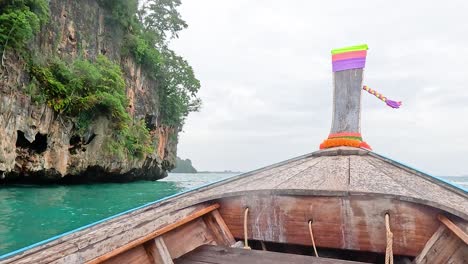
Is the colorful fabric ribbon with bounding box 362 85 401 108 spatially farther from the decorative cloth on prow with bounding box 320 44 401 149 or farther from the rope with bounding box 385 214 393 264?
the rope with bounding box 385 214 393 264

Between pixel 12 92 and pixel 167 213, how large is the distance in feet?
39.9

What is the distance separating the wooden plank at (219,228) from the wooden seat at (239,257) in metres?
0.22

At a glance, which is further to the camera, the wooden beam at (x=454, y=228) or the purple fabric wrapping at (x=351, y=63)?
the purple fabric wrapping at (x=351, y=63)

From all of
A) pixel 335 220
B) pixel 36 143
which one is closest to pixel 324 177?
pixel 335 220

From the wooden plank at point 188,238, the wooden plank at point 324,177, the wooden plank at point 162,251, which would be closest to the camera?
the wooden plank at point 162,251

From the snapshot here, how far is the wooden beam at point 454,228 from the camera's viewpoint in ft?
4.23

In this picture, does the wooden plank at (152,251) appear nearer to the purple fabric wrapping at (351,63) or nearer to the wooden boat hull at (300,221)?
the wooden boat hull at (300,221)

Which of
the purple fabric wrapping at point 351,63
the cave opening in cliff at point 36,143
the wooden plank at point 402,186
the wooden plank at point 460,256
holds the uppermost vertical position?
the purple fabric wrapping at point 351,63

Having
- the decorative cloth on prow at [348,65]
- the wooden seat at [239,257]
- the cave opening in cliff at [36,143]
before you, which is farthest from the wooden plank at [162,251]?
the cave opening in cliff at [36,143]

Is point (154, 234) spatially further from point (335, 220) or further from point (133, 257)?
point (335, 220)

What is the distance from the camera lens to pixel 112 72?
15.3 metres

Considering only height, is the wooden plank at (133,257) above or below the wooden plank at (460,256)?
below

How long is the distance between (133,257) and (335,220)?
1.08 meters

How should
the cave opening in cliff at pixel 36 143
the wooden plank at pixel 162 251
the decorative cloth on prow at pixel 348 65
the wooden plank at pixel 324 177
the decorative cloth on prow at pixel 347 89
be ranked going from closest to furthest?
1. the wooden plank at pixel 162 251
2. the wooden plank at pixel 324 177
3. the decorative cloth on prow at pixel 348 65
4. the decorative cloth on prow at pixel 347 89
5. the cave opening in cliff at pixel 36 143
